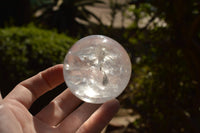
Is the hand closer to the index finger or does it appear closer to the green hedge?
the index finger

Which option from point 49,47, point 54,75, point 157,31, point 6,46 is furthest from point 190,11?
point 6,46

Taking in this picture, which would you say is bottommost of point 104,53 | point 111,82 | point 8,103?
point 8,103

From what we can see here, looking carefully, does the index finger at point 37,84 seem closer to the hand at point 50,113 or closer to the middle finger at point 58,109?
the hand at point 50,113

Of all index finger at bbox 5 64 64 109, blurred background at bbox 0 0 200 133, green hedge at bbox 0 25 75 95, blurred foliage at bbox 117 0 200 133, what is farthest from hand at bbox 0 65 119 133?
green hedge at bbox 0 25 75 95

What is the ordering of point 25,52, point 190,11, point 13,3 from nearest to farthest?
point 190,11 < point 25,52 < point 13,3

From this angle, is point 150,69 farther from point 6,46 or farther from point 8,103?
point 6,46
